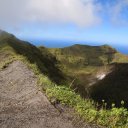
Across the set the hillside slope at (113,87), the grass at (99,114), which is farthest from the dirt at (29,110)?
the hillside slope at (113,87)

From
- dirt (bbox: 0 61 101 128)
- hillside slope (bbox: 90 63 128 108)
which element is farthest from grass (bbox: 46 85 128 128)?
hillside slope (bbox: 90 63 128 108)

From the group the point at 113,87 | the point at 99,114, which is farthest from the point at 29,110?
the point at 113,87

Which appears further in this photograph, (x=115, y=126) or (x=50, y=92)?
(x=50, y=92)

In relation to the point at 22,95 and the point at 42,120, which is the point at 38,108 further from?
the point at 22,95

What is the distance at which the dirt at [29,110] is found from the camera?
16516 mm

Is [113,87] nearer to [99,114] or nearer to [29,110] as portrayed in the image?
[99,114]

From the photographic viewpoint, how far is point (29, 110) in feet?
60.1

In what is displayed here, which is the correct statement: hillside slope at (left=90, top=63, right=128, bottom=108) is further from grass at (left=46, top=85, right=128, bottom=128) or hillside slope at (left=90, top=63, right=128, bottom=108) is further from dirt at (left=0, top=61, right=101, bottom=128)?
grass at (left=46, top=85, right=128, bottom=128)

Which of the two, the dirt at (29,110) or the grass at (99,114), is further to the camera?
the grass at (99,114)

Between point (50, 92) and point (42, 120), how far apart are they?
14.5 ft

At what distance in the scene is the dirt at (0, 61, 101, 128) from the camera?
16516 mm

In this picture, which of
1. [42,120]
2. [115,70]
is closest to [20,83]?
[42,120]

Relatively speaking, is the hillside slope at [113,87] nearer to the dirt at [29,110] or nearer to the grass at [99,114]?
the dirt at [29,110]

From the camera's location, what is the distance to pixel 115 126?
16844 mm
